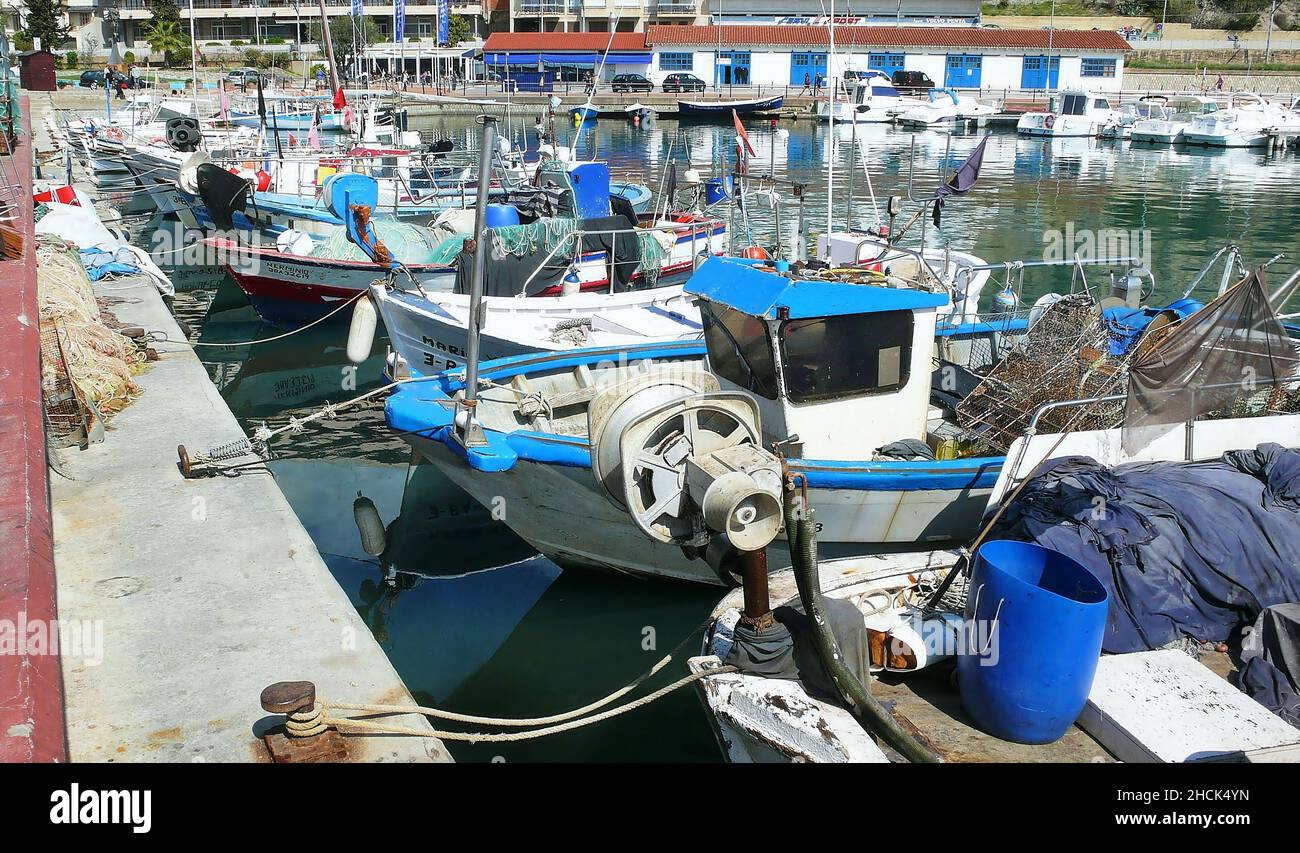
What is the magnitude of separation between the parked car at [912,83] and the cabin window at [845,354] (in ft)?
198

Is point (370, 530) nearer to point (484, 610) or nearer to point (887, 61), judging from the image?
point (484, 610)

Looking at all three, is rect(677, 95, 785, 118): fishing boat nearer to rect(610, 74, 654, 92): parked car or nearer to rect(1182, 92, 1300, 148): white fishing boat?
rect(610, 74, 654, 92): parked car

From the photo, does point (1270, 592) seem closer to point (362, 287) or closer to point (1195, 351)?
point (1195, 351)

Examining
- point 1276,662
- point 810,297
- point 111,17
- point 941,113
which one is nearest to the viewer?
point 1276,662

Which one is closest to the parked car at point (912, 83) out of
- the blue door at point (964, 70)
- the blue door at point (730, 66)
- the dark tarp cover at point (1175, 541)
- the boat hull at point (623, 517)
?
the blue door at point (964, 70)

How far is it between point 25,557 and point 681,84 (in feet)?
213

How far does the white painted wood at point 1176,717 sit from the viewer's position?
430cm

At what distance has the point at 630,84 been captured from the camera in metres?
65.4

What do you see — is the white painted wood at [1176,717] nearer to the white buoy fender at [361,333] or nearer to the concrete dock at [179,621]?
the concrete dock at [179,621]

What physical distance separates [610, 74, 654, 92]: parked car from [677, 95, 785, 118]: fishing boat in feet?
20.4

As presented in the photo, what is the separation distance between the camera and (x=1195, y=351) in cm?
627

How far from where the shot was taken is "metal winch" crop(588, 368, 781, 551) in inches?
176

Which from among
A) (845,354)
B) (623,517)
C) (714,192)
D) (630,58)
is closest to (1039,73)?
(630,58)
